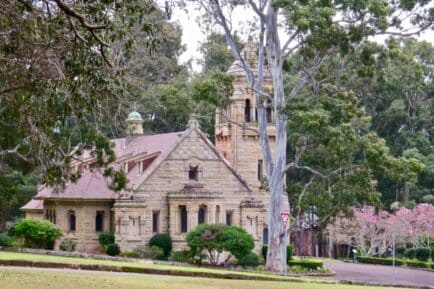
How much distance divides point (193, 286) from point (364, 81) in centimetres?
5217

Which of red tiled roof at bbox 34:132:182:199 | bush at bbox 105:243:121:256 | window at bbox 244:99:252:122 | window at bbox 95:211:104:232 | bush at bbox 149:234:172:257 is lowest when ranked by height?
bush at bbox 105:243:121:256

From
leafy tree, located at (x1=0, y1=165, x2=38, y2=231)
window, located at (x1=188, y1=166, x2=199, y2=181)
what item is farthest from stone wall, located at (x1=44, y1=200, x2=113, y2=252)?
window, located at (x1=188, y1=166, x2=199, y2=181)

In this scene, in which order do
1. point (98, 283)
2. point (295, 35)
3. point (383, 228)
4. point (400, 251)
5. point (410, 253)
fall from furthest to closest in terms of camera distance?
1. point (400, 251)
2. point (383, 228)
3. point (410, 253)
4. point (295, 35)
5. point (98, 283)

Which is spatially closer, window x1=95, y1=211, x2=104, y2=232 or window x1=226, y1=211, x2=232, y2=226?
window x1=95, y1=211, x2=104, y2=232

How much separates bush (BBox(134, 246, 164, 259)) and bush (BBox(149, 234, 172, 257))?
1.21ft

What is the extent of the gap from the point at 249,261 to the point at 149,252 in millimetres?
5350

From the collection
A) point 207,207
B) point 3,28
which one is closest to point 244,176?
point 207,207

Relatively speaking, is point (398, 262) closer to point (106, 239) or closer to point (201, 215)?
point (201, 215)

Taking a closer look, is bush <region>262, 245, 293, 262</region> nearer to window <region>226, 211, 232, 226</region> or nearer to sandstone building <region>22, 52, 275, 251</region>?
sandstone building <region>22, 52, 275, 251</region>

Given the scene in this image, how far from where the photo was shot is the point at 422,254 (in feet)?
207

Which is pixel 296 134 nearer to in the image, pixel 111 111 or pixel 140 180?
pixel 140 180

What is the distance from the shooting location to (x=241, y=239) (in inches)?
1908

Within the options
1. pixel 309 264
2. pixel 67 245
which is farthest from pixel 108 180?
pixel 309 264

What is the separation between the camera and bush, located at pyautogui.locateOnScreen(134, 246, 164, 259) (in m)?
50.4
